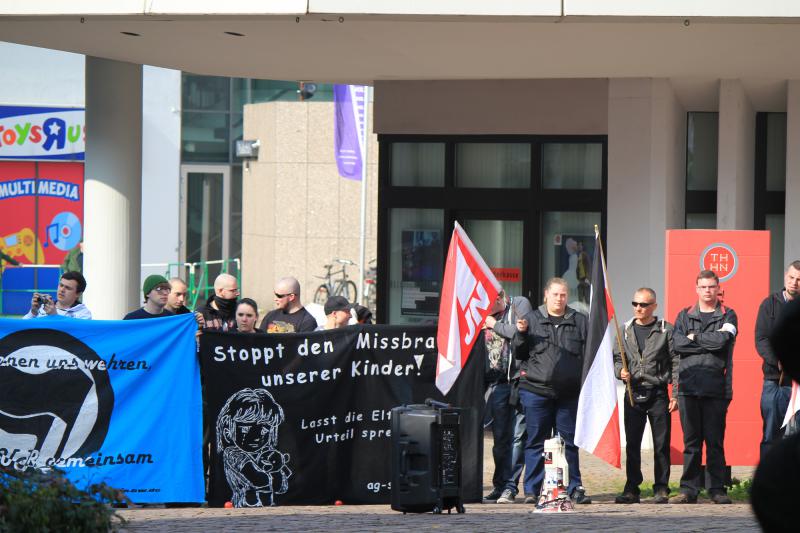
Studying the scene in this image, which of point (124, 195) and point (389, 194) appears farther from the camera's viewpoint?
point (389, 194)

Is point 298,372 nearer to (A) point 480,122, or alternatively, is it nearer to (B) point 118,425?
(B) point 118,425

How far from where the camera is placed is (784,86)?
15.2m

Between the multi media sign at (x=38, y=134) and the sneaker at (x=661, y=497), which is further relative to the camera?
the multi media sign at (x=38, y=134)

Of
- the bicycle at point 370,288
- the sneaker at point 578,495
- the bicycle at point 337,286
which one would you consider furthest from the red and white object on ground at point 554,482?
the bicycle at point 337,286

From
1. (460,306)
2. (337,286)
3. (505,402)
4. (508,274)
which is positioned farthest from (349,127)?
(460,306)

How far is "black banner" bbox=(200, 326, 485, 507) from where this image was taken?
10.4 meters

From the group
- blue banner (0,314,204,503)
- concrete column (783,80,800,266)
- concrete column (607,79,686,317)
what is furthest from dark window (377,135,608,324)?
blue banner (0,314,204,503)

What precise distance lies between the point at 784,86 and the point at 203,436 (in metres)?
8.30

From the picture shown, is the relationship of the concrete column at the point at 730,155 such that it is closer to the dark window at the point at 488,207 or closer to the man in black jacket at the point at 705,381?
the dark window at the point at 488,207

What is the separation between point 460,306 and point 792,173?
5790mm

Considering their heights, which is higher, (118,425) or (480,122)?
(480,122)

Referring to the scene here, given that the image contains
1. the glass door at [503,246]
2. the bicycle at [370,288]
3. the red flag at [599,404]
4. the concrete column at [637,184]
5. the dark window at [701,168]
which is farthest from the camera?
the bicycle at [370,288]

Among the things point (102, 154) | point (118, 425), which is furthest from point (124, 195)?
point (118, 425)

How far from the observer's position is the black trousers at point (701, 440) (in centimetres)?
1102
